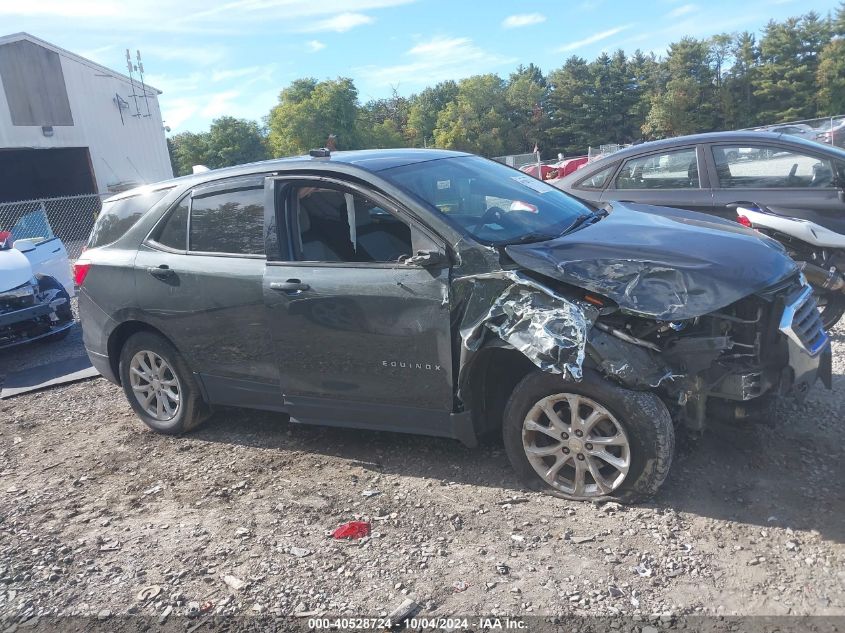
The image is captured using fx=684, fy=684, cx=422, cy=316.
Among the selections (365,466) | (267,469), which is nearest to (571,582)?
(365,466)

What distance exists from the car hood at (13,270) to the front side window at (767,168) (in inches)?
291

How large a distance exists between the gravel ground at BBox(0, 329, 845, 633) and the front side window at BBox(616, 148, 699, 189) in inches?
95.7

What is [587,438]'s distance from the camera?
3.40m

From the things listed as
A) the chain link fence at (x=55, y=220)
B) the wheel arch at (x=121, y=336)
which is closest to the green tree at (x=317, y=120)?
the chain link fence at (x=55, y=220)

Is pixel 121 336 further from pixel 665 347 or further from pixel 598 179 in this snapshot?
pixel 598 179

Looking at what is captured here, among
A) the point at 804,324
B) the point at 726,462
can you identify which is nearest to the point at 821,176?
the point at 804,324

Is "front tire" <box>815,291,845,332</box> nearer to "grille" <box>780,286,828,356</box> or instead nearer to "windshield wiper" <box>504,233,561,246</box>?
"grille" <box>780,286,828,356</box>

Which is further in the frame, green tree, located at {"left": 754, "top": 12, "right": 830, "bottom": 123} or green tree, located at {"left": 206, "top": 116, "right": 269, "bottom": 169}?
green tree, located at {"left": 206, "top": 116, "right": 269, "bottom": 169}

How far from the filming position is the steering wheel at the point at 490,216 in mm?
3807

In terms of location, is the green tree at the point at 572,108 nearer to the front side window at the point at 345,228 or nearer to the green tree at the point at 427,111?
the green tree at the point at 427,111

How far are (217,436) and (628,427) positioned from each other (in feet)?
10.2

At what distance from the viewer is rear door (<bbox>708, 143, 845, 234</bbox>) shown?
5.81 m

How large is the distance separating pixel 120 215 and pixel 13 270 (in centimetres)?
340

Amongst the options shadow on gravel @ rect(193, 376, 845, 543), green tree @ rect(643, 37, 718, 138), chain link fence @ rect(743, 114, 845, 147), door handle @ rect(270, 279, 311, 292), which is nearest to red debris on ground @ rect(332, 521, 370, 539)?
shadow on gravel @ rect(193, 376, 845, 543)
